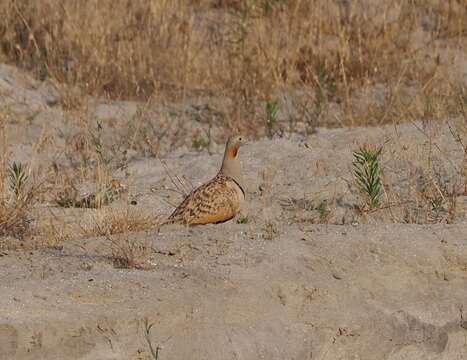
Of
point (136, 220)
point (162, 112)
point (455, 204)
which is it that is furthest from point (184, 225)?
point (162, 112)

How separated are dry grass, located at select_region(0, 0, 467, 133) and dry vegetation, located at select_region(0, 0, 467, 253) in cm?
1

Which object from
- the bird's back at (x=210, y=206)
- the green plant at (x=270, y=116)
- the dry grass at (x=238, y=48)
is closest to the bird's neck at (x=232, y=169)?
the bird's back at (x=210, y=206)

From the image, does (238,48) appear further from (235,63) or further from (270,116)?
(270,116)

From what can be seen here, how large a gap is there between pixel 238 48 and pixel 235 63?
0.15 meters

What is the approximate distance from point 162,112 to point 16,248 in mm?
3815

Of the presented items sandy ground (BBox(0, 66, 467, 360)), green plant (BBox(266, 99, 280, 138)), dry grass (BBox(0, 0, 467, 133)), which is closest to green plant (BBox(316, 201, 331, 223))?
sandy ground (BBox(0, 66, 467, 360))

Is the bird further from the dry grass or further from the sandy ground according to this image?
the dry grass

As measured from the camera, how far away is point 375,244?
18.3 ft

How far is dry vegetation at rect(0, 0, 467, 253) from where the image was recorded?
870cm

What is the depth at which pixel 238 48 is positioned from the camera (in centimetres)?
983

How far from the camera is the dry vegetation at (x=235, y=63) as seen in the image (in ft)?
28.5

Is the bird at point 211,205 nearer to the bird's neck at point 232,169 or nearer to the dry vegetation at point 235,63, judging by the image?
the bird's neck at point 232,169

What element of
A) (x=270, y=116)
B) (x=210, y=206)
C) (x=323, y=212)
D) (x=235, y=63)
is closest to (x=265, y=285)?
(x=210, y=206)

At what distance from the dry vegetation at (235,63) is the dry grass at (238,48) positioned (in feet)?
0.04
